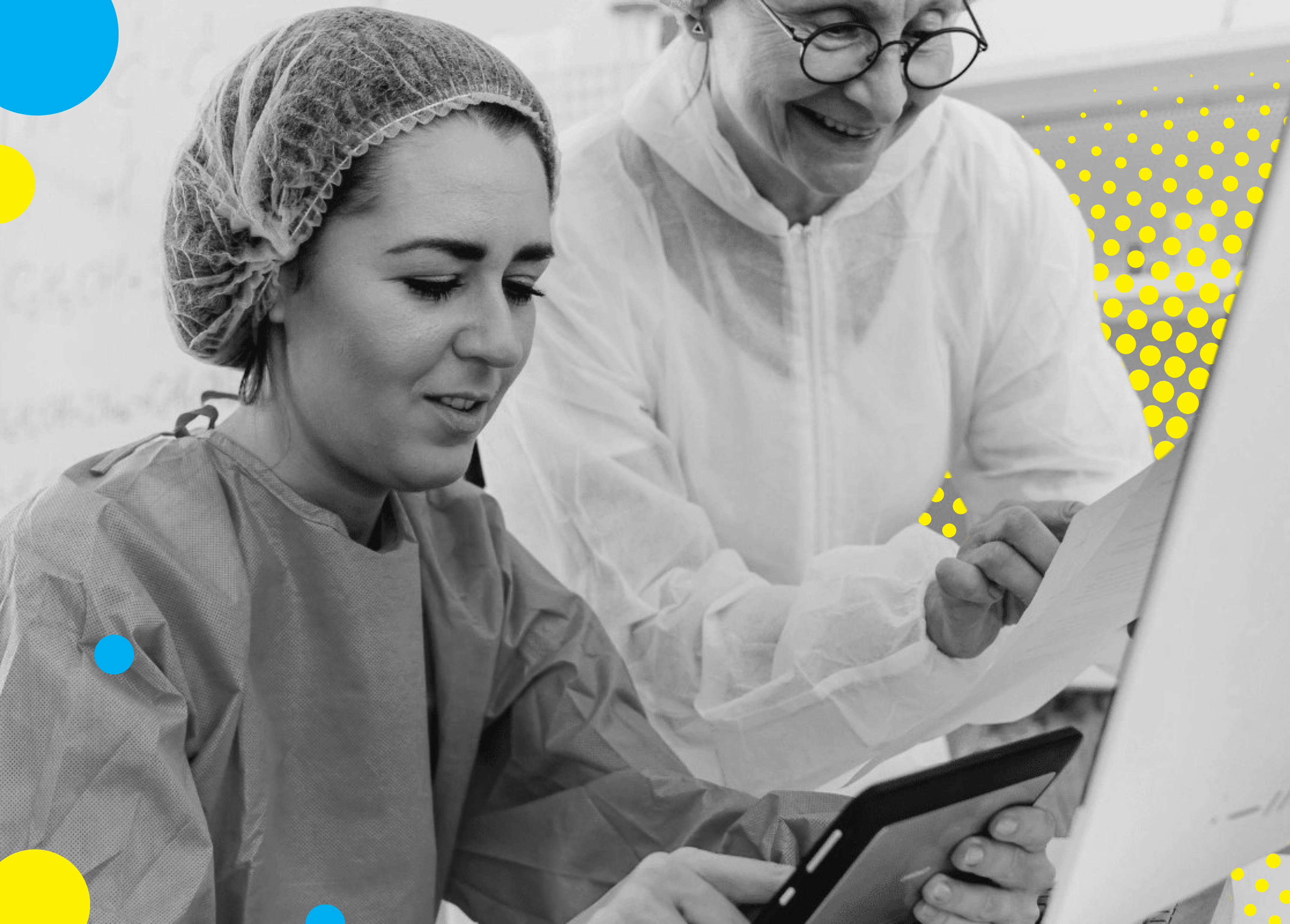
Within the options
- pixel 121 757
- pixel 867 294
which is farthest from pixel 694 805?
pixel 867 294

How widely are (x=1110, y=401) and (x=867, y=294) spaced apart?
25cm

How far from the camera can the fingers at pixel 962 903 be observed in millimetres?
724

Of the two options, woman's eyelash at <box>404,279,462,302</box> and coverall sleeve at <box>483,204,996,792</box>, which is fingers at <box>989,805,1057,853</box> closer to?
coverall sleeve at <box>483,204,996,792</box>

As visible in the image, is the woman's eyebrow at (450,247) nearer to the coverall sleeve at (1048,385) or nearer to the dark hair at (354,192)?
the dark hair at (354,192)

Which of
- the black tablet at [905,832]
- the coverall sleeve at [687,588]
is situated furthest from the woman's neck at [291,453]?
the black tablet at [905,832]

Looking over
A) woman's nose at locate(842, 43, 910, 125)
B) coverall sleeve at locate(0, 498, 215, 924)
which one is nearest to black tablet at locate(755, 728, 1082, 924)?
coverall sleeve at locate(0, 498, 215, 924)

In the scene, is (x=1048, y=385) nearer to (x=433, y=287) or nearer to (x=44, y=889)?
(x=433, y=287)

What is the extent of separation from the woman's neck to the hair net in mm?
69

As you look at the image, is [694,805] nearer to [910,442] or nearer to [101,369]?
[910,442]

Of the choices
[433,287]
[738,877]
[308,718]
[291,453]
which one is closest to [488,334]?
[433,287]

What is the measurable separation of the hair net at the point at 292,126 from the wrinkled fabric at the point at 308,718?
4.8 inches

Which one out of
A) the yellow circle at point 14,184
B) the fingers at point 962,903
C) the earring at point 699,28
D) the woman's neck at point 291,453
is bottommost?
the fingers at point 962,903

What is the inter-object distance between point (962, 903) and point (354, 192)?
570 mm

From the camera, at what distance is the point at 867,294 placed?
1.31 metres
